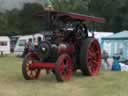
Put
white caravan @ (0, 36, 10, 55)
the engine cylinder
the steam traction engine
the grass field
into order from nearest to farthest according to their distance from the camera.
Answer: the grass field
the steam traction engine
the engine cylinder
white caravan @ (0, 36, 10, 55)

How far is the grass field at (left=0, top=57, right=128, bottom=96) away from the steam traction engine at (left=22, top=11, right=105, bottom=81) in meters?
0.32

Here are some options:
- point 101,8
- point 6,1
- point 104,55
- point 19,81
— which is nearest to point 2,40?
point 104,55

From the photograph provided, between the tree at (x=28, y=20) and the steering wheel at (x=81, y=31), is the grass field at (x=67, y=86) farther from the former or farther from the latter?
the tree at (x=28, y=20)

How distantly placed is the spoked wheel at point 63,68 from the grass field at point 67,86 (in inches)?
8.1

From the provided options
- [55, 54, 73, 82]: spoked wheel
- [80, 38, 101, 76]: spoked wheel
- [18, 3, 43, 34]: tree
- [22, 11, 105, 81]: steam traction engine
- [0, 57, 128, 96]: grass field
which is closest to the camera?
[0, 57, 128, 96]: grass field

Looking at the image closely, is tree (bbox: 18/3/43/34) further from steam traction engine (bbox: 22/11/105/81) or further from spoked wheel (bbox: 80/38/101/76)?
steam traction engine (bbox: 22/11/105/81)

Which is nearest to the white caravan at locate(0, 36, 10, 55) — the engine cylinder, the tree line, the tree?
the tree line

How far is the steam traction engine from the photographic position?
12.3 m

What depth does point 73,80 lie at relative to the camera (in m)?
12.6

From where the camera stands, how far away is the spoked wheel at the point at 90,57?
43.4 feet

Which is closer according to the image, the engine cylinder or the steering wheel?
the engine cylinder

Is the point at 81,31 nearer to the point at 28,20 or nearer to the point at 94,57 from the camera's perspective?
the point at 94,57

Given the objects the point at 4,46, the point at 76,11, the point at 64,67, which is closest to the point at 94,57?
the point at 64,67

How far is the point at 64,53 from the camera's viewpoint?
12.6 m
